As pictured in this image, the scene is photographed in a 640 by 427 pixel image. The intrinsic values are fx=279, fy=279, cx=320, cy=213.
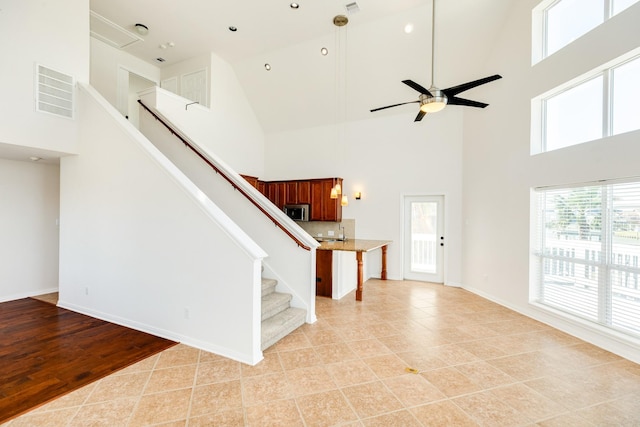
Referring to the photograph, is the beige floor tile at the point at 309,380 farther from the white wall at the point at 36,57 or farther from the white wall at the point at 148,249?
the white wall at the point at 36,57

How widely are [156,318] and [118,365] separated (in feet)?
2.34

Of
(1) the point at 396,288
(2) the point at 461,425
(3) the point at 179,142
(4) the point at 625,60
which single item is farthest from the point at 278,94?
(2) the point at 461,425

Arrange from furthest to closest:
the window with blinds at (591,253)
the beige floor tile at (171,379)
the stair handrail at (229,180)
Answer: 1. the stair handrail at (229,180)
2. the window with blinds at (591,253)
3. the beige floor tile at (171,379)

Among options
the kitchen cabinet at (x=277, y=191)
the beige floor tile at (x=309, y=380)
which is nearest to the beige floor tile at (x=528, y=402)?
the beige floor tile at (x=309, y=380)

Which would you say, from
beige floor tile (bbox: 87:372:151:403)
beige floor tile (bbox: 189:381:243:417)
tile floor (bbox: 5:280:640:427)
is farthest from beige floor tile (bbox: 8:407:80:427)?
beige floor tile (bbox: 189:381:243:417)

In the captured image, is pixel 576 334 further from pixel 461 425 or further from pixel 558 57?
pixel 558 57

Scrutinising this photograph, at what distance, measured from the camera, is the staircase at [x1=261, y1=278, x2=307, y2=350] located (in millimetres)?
3369

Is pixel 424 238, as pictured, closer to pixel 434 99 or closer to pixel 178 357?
pixel 434 99

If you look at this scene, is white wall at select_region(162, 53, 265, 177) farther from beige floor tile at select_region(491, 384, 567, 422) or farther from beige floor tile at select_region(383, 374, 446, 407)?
beige floor tile at select_region(491, 384, 567, 422)

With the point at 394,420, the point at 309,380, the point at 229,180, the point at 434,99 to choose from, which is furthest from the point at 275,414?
the point at 434,99

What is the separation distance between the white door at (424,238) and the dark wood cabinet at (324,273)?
7.56 ft

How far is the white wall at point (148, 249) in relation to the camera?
3.01 meters

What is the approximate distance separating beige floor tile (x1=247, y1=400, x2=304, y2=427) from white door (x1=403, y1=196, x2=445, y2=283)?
4.98 metres

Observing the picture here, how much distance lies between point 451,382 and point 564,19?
16.7ft
